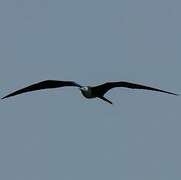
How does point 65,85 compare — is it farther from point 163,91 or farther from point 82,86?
point 163,91

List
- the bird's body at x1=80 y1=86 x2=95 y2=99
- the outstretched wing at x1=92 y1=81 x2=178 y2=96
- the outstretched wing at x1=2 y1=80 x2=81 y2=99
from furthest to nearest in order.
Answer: the outstretched wing at x1=2 y1=80 x2=81 y2=99, the outstretched wing at x1=92 y1=81 x2=178 y2=96, the bird's body at x1=80 y1=86 x2=95 y2=99

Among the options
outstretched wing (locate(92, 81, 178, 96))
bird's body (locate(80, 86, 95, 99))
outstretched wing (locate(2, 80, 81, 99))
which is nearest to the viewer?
bird's body (locate(80, 86, 95, 99))

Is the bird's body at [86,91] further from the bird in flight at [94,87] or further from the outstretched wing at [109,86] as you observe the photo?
the outstretched wing at [109,86]

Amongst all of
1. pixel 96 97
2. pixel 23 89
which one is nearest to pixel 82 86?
pixel 96 97

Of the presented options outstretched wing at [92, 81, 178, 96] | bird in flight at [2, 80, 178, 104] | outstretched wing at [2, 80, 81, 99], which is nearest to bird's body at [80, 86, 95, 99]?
bird in flight at [2, 80, 178, 104]

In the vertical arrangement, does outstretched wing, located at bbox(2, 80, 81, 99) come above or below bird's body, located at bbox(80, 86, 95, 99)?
above

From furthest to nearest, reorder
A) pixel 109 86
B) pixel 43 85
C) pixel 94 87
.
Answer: pixel 43 85, pixel 109 86, pixel 94 87

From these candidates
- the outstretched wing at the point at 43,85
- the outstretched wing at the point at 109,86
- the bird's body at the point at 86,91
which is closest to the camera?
the bird's body at the point at 86,91

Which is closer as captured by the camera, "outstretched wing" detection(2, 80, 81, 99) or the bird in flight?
the bird in flight

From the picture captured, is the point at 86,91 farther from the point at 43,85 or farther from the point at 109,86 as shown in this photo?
the point at 43,85

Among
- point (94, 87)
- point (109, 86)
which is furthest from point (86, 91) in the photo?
point (109, 86)

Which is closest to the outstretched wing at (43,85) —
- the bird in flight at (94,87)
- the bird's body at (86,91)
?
the bird in flight at (94,87)

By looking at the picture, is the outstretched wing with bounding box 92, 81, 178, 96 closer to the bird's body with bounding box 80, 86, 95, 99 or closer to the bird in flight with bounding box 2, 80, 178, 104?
the bird in flight with bounding box 2, 80, 178, 104

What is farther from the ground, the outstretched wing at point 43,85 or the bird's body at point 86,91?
the outstretched wing at point 43,85
